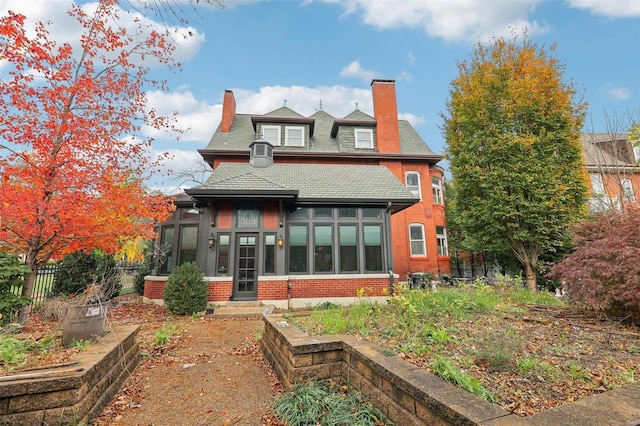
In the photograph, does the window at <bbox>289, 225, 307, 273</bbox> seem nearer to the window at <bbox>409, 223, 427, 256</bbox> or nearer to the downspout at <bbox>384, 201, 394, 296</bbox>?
the downspout at <bbox>384, 201, 394, 296</bbox>

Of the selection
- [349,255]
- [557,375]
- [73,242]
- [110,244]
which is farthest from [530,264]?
[73,242]

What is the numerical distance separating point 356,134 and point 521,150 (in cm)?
783

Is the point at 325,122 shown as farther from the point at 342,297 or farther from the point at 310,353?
the point at 310,353

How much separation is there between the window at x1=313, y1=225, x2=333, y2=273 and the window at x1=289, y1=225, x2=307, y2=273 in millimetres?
353

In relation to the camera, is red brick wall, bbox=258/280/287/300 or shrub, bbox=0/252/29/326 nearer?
shrub, bbox=0/252/29/326

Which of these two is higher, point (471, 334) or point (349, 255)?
point (349, 255)

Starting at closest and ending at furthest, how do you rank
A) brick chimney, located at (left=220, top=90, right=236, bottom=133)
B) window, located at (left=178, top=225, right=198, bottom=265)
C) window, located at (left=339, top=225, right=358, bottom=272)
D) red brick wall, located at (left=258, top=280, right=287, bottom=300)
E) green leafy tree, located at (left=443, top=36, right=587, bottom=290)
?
red brick wall, located at (left=258, top=280, right=287, bottom=300) → window, located at (left=339, top=225, right=358, bottom=272) → window, located at (left=178, top=225, right=198, bottom=265) → green leafy tree, located at (left=443, top=36, right=587, bottom=290) → brick chimney, located at (left=220, top=90, right=236, bottom=133)

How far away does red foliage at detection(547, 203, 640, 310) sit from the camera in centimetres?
431

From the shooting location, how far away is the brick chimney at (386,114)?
16047 millimetres

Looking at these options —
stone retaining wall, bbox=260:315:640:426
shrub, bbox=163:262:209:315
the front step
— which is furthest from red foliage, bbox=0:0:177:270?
stone retaining wall, bbox=260:315:640:426

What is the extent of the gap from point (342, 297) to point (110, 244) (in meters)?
7.06

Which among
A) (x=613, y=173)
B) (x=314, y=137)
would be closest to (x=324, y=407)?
(x=314, y=137)

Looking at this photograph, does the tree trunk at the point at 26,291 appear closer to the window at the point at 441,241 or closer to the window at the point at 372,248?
the window at the point at 372,248

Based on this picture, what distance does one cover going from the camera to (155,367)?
4.64 m
